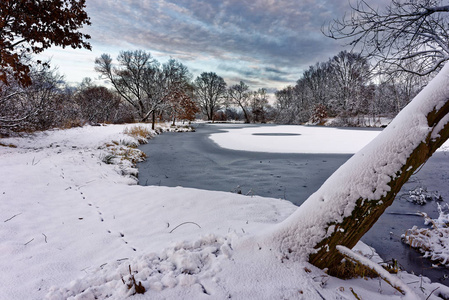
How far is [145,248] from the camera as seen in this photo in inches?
86.5

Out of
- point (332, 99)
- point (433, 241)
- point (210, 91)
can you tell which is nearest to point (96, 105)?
point (433, 241)

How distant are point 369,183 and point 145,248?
6.93 ft

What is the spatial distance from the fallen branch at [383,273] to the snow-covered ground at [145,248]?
0.62 feet

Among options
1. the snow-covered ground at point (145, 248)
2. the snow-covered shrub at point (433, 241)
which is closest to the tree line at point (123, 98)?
the snow-covered ground at point (145, 248)

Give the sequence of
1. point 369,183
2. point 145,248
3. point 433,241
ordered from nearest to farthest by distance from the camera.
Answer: point 369,183
point 145,248
point 433,241

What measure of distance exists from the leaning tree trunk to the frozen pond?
1816 mm

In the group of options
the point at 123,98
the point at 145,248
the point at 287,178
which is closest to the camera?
the point at 145,248

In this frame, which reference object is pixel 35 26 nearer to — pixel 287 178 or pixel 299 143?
pixel 287 178

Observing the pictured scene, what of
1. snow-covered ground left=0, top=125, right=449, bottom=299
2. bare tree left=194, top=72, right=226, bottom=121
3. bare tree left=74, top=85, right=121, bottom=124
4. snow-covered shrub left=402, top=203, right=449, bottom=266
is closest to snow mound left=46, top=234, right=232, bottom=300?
snow-covered ground left=0, top=125, right=449, bottom=299

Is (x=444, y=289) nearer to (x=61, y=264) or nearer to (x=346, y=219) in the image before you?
(x=346, y=219)

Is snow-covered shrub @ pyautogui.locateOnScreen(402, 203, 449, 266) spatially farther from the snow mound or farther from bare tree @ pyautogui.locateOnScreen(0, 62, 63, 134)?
bare tree @ pyautogui.locateOnScreen(0, 62, 63, 134)

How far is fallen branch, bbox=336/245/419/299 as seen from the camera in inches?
50.3

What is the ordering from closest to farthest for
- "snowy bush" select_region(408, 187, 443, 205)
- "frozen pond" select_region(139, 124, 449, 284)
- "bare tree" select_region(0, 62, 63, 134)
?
"frozen pond" select_region(139, 124, 449, 284), "snowy bush" select_region(408, 187, 443, 205), "bare tree" select_region(0, 62, 63, 134)

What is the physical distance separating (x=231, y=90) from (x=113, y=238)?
51120 mm
